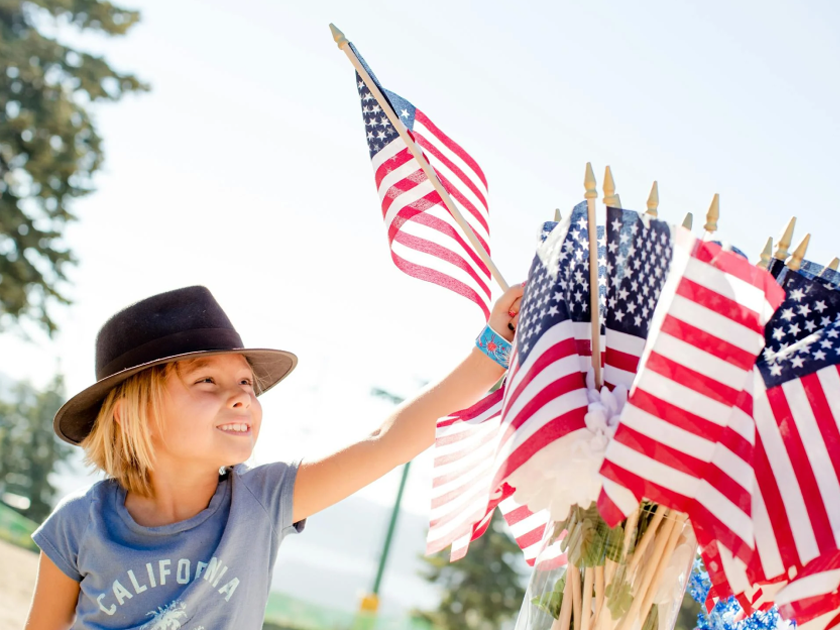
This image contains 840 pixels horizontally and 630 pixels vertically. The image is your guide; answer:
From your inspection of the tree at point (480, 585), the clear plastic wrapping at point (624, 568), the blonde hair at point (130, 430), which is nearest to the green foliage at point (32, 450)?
the tree at point (480, 585)

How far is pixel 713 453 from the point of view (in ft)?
4.87

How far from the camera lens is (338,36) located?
2625 mm

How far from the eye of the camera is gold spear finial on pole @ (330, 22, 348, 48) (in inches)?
103

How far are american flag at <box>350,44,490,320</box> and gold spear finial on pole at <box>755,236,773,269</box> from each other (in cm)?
108

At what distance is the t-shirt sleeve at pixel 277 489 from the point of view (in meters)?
2.72

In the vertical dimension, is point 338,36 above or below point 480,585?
above

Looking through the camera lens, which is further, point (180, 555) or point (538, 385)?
point (180, 555)

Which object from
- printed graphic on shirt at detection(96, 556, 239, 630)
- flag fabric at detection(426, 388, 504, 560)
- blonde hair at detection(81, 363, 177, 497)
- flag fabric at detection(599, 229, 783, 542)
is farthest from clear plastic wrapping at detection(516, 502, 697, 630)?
blonde hair at detection(81, 363, 177, 497)

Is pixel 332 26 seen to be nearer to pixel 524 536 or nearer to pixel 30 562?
pixel 524 536

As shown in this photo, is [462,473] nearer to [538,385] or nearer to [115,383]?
[538,385]

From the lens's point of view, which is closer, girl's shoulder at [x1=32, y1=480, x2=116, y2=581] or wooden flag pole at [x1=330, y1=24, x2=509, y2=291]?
wooden flag pole at [x1=330, y1=24, x2=509, y2=291]

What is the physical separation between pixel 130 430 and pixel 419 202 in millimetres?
1162

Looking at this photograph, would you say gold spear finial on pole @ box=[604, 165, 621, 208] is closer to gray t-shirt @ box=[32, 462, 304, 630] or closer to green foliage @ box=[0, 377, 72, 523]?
gray t-shirt @ box=[32, 462, 304, 630]

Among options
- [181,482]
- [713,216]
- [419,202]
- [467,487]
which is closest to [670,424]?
[713,216]
